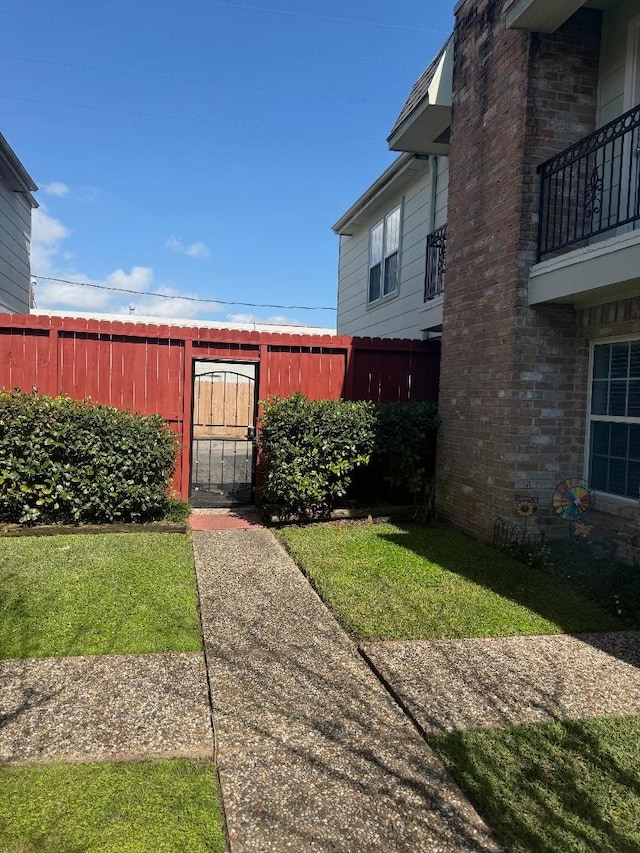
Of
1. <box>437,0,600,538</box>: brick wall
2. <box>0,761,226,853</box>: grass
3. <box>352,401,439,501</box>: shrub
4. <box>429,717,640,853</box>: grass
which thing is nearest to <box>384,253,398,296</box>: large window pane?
<box>352,401,439,501</box>: shrub

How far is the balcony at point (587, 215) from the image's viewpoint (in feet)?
17.5

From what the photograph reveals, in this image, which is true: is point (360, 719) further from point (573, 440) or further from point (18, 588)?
point (573, 440)

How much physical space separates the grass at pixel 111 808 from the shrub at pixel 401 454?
538 cm

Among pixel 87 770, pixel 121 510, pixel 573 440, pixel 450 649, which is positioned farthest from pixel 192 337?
pixel 87 770

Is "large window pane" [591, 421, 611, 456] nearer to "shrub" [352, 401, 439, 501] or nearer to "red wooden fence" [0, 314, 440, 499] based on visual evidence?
"shrub" [352, 401, 439, 501]

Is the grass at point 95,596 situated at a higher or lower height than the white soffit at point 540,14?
lower

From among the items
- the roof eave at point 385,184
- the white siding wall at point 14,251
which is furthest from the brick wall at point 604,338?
the white siding wall at point 14,251

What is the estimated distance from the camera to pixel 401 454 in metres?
7.75

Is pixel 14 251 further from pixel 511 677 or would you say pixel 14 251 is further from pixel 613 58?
pixel 511 677

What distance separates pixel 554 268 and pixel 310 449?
3.35 meters

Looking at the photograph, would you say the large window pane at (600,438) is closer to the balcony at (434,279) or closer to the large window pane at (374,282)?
the balcony at (434,279)

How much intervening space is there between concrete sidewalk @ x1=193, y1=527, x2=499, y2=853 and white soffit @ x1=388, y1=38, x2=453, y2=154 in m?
6.86

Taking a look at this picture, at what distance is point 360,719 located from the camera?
3111mm

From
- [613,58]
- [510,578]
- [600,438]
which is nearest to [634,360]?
[600,438]
